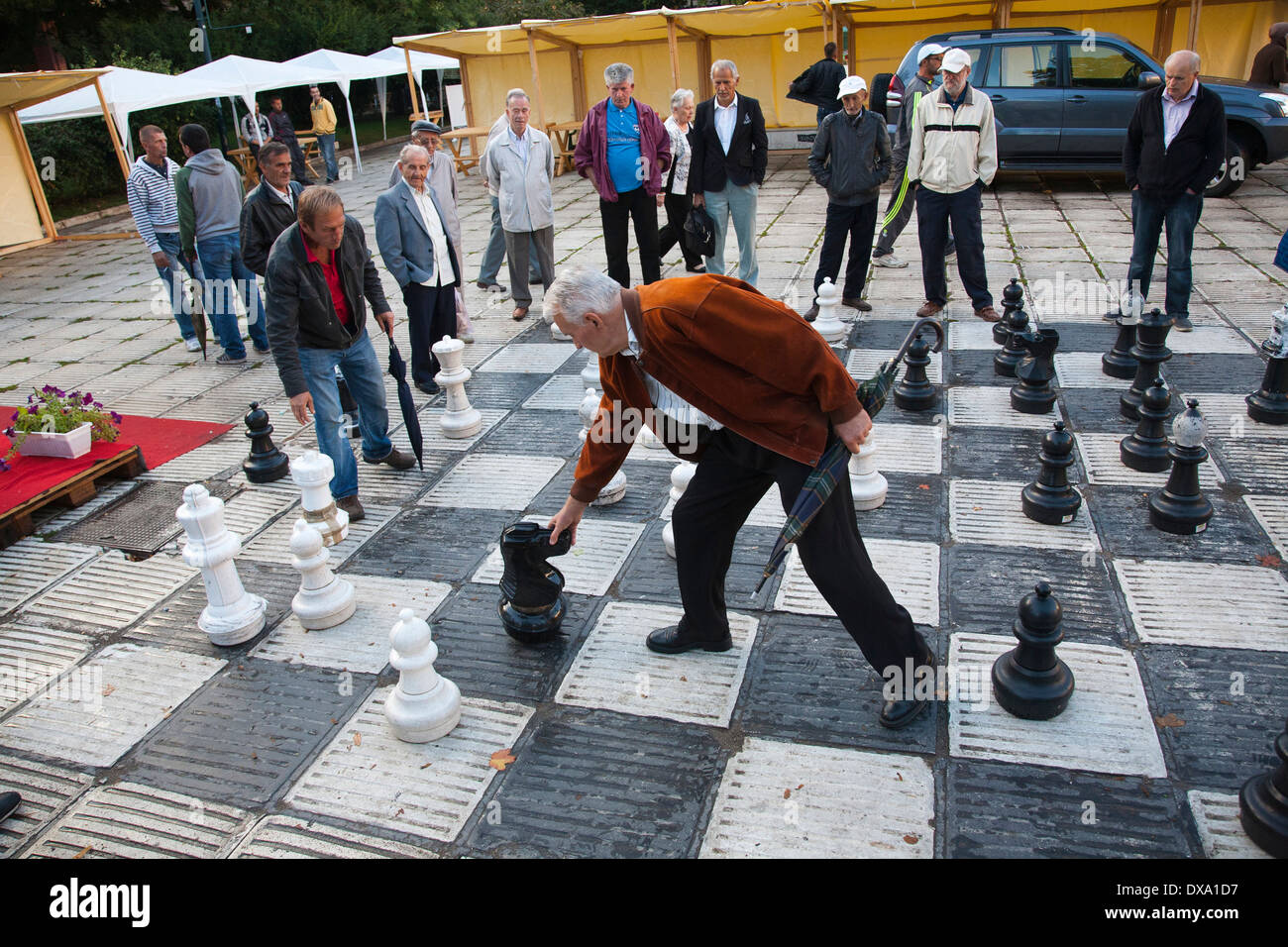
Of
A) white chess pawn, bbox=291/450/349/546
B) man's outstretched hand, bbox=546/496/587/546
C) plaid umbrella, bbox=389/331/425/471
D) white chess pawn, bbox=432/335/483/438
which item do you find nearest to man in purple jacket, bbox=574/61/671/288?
white chess pawn, bbox=432/335/483/438

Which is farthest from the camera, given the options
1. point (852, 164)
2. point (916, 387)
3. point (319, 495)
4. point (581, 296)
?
point (852, 164)

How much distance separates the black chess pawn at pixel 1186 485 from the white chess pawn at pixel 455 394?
390 centimetres

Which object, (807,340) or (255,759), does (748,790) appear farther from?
(255,759)

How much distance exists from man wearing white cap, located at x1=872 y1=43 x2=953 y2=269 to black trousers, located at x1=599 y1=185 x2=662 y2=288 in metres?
2.14

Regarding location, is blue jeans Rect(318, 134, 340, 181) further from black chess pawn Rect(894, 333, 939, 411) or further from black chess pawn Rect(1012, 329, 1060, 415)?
black chess pawn Rect(1012, 329, 1060, 415)

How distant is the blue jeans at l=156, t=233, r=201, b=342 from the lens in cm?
774

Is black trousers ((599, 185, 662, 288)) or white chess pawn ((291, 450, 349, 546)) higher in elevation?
black trousers ((599, 185, 662, 288))

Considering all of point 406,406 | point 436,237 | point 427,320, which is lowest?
point 406,406

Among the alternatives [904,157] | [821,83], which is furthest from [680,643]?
[821,83]

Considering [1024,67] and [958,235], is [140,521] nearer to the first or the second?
[958,235]

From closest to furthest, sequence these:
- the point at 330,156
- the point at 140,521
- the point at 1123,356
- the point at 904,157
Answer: the point at 140,521, the point at 1123,356, the point at 904,157, the point at 330,156

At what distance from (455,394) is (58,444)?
238 cm

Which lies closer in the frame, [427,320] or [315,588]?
[315,588]

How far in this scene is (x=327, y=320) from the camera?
4555 mm
